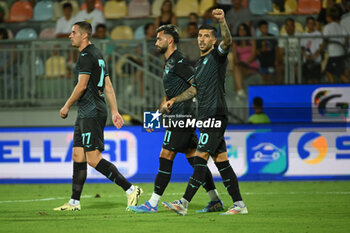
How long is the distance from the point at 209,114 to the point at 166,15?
933 centimetres

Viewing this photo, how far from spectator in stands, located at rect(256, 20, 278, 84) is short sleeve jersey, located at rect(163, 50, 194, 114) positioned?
6.85 metres

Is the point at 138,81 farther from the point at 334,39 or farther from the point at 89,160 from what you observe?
the point at 89,160

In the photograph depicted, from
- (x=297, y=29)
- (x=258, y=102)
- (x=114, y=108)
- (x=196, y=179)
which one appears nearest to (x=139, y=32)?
(x=297, y=29)

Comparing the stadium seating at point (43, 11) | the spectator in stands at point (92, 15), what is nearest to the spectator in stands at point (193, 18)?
the spectator in stands at point (92, 15)

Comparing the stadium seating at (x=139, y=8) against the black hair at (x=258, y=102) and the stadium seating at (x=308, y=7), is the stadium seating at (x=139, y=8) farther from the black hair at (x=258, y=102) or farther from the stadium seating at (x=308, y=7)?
the black hair at (x=258, y=102)

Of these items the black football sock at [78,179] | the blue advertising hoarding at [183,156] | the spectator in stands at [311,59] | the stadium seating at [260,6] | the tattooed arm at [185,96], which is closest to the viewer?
the tattooed arm at [185,96]

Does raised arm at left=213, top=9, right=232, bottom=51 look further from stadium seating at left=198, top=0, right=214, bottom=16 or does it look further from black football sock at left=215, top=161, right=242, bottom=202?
stadium seating at left=198, top=0, right=214, bottom=16

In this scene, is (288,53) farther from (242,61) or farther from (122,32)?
(122,32)

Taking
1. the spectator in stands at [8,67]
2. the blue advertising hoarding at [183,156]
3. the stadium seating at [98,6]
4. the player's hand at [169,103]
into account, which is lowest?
the blue advertising hoarding at [183,156]

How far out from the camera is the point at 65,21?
18.1 m

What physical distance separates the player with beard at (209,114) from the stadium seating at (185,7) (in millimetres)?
9861

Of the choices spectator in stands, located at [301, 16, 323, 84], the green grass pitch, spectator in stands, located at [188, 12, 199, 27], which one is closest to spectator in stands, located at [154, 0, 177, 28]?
spectator in stands, located at [188, 12, 199, 27]

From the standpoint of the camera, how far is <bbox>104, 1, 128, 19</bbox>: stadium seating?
18.8 metres

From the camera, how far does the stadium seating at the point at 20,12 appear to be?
19031mm
